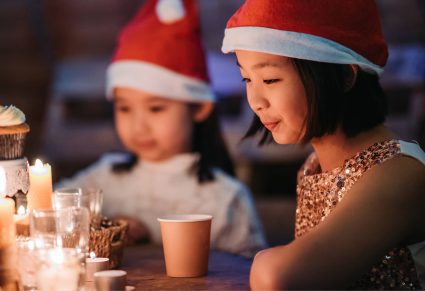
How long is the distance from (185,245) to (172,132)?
126 cm

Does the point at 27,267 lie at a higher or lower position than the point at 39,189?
lower

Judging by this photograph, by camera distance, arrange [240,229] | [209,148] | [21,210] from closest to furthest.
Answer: [21,210] → [240,229] → [209,148]

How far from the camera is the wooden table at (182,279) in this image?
1.82m

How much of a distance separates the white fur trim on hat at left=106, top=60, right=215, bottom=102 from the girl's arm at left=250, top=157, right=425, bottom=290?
139 cm

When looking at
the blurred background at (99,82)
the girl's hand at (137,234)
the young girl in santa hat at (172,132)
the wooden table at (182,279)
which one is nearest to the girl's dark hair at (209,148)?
the young girl in santa hat at (172,132)

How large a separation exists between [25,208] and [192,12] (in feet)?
4.71

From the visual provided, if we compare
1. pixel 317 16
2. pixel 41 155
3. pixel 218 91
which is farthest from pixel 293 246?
pixel 41 155

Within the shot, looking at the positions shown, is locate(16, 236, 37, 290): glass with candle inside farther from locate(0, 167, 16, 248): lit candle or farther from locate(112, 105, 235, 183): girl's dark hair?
locate(112, 105, 235, 183): girl's dark hair

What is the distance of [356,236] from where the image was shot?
5.47ft

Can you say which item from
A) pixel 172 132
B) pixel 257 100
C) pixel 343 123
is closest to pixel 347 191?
pixel 343 123

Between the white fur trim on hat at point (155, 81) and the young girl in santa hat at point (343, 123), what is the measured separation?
3.45ft

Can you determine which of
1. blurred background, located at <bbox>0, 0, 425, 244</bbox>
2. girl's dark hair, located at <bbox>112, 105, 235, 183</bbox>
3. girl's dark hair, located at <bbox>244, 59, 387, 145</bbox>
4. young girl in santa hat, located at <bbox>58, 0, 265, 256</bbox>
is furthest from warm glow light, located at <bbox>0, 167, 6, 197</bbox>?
blurred background, located at <bbox>0, 0, 425, 244</bbox>

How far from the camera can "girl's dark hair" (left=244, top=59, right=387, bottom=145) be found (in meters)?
1.92

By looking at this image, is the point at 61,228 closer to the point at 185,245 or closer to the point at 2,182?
the point at 2,182
